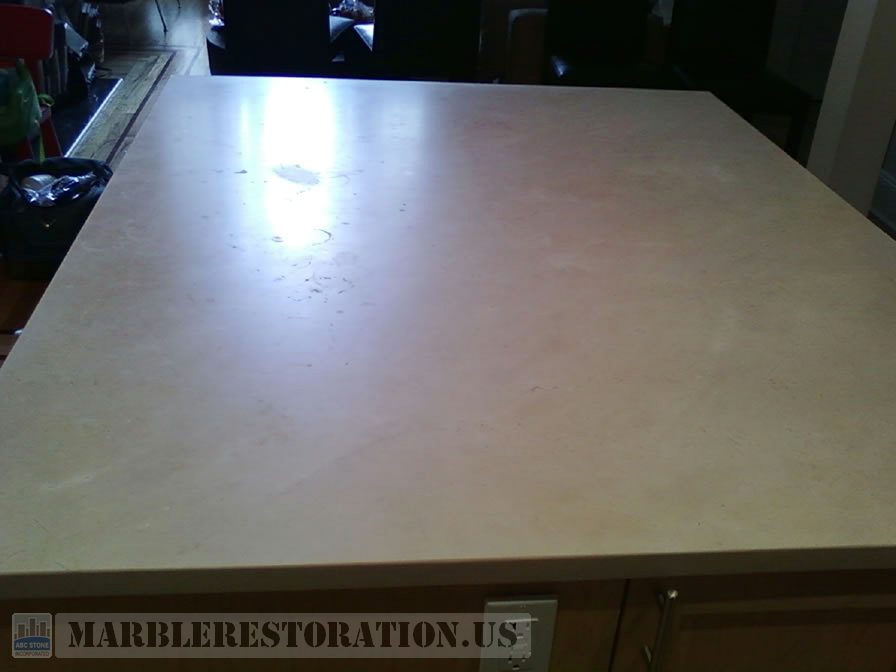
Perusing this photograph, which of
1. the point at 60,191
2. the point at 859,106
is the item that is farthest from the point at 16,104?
the point at 859,106

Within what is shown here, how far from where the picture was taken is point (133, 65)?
4.59 meters

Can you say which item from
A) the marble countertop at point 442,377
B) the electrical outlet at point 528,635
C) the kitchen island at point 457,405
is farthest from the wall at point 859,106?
the electrical outlet at point 528,635

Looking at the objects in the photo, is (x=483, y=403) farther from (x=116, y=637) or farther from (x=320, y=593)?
(x=116, y=637)

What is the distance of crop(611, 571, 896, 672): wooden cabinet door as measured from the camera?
2.20 ft

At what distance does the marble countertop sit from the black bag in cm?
75

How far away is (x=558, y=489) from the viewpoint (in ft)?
2.15

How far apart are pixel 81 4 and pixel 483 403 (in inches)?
176

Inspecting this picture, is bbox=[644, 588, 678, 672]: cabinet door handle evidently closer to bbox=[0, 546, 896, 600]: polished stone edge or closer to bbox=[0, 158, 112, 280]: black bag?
bbox=[0, 546, 896, 600]: polished stone edge

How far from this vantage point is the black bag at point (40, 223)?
1896 millimetres

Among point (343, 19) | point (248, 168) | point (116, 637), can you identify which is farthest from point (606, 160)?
point (343, 19)

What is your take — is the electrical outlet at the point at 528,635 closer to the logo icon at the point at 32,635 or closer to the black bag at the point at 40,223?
the logo icon at the point at 32,635

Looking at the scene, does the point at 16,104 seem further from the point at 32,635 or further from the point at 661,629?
the point at 661,629

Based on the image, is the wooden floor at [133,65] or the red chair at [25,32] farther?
the red chair at [25,32]

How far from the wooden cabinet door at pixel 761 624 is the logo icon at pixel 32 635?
0.45 m
